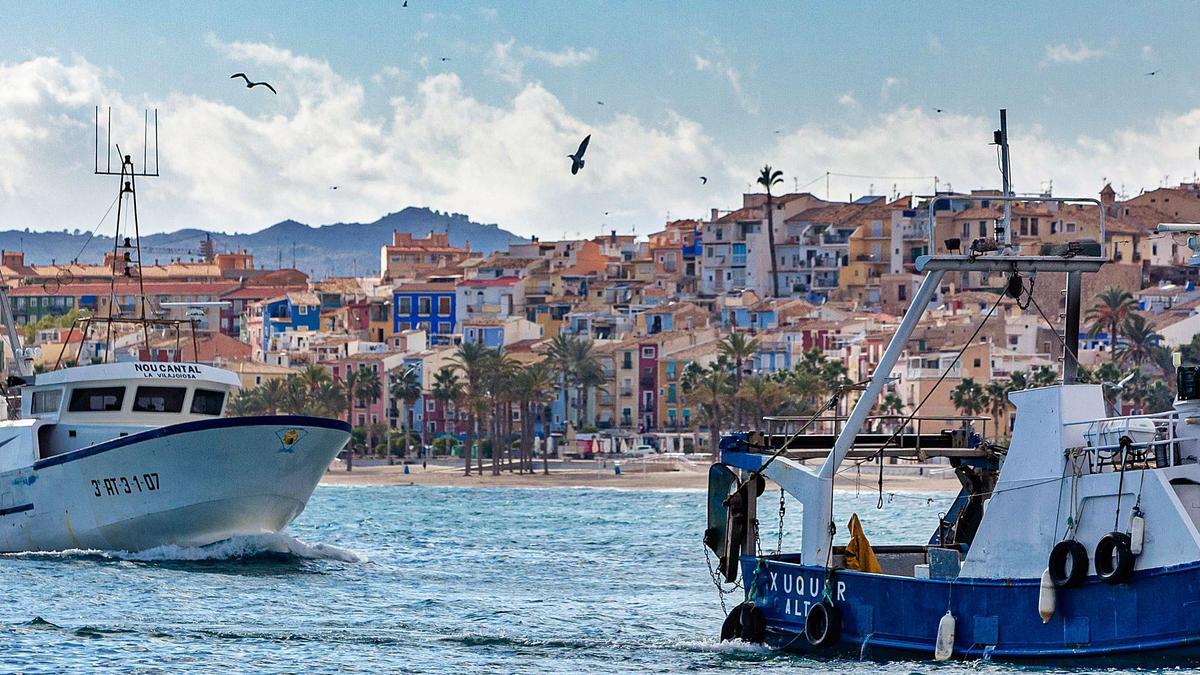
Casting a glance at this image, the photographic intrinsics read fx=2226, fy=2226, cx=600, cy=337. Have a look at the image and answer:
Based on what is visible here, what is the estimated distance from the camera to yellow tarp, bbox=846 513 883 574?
27.9 meters

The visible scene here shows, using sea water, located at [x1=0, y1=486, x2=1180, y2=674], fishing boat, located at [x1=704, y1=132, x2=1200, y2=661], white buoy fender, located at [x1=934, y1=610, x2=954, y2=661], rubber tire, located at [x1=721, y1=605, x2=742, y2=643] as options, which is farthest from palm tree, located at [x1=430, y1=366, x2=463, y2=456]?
white buoy fender, located at [x1=934, y1=610, x2=954, y2=661]

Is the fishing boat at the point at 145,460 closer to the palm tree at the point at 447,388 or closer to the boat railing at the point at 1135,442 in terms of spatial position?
the boat railing at the point at 1135,442

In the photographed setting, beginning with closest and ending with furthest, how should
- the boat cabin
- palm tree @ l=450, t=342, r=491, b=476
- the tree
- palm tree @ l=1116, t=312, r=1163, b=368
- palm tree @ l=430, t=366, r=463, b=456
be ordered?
1. the boat cabin
2. palm tree @ l=1116, t=312, r=1163, b=368
3. the tree
4. palm tree @ l=450, t=342, r=491, b=476
5. palm tree @ l=430, t=366, r=463, b=456

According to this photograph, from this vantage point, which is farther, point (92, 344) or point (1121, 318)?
point (92, 344)

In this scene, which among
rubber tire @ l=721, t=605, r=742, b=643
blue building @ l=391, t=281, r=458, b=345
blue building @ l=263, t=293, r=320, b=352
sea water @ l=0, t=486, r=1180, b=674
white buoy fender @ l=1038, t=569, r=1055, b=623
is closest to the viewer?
white buoy fender @ l=1038, t=569, r=1055, b=623

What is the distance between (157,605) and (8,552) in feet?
35.7

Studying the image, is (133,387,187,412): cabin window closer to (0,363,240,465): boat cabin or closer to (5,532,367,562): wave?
(0,363,240,465): boat cabin

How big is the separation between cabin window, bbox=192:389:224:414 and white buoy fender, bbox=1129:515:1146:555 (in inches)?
1106

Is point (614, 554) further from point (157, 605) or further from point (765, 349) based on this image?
point (765, 349)

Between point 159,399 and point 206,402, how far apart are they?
1.10 metres

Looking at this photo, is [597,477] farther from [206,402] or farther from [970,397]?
[206,402]

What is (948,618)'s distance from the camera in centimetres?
2486

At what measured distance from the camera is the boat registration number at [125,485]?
1737 inches

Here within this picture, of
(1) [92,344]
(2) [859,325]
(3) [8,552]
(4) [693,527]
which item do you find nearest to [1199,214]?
(2) [859,325]
